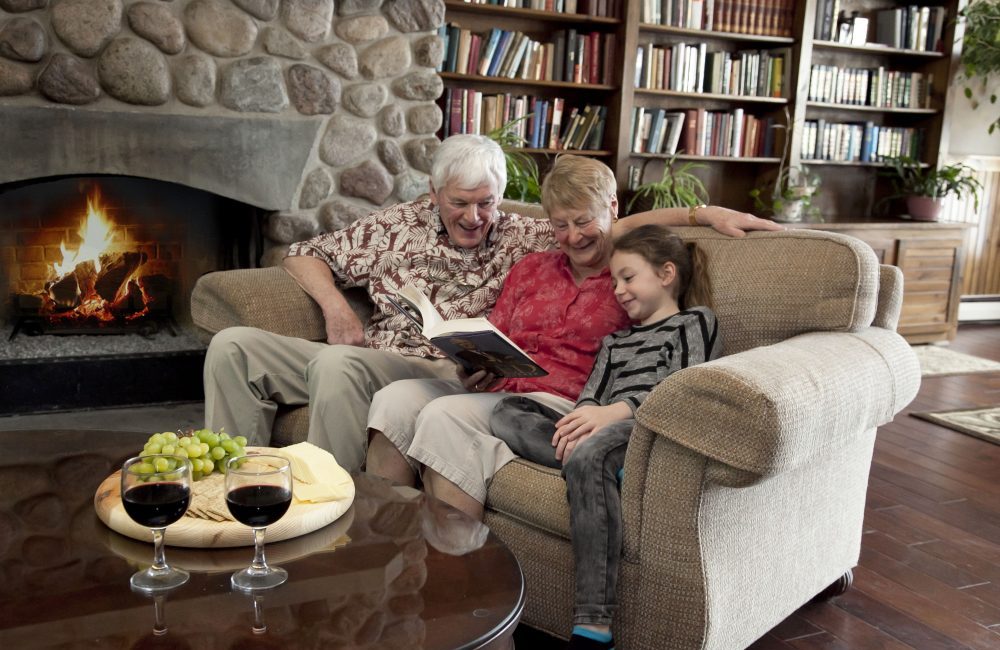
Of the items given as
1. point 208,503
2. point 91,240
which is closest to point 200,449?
point 208,503

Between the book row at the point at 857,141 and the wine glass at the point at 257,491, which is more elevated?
the book row at the point at 857,141

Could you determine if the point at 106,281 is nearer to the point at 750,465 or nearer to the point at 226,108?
the point at 226,108

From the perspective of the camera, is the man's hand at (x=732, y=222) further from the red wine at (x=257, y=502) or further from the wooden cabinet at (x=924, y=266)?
the wooden cabinet at (x=924, y=266)

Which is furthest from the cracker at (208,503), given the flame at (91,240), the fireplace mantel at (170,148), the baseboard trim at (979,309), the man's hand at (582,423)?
the baseboard trim at (979,309)

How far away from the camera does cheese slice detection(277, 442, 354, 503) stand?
148 cm

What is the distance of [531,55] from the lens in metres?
4.68

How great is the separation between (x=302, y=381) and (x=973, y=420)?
9.23 ft

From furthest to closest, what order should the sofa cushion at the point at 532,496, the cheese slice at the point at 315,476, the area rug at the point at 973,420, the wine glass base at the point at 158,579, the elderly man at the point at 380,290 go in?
the area rug at the point at 973,420 < the elderly man at the point at 380,290 < the sofa cushion at the point at 532,496 < the cheese slice at the point at 315,476 < the wine glass base at the point at 158,579

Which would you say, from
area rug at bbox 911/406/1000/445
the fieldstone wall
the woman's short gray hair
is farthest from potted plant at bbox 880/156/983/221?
the woman's short gray hair

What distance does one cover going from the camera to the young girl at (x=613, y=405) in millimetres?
1690

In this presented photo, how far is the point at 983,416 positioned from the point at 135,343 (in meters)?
3.26

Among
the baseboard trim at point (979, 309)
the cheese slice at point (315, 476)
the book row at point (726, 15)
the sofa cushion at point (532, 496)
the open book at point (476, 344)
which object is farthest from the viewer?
the baseboard trim at point (979, 309)

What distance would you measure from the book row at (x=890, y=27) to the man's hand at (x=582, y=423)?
4073mm

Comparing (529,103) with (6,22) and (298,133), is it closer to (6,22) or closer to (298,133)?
(298,133)
